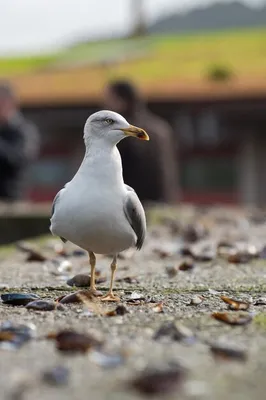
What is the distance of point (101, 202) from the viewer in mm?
2912

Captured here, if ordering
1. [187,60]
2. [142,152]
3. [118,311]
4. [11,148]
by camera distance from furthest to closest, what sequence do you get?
1. [187,60]
2. [11,148]
3. [142,152]
4. [118,311]

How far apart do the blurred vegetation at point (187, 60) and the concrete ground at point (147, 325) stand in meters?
11.2

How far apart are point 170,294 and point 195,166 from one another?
38.4 feet

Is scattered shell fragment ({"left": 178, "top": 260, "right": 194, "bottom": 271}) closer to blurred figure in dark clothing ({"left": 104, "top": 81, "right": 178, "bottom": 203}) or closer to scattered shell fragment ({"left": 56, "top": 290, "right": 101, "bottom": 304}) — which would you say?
scattered shell fragment ({"left": 56, "top": 290, "right": 101, "bottom": 304})

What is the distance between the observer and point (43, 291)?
3.35m

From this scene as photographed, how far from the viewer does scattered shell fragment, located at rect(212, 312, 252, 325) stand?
97.3 inches

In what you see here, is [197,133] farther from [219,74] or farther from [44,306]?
[44,306]

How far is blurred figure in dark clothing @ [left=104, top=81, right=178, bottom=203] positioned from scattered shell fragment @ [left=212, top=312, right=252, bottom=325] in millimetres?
4292

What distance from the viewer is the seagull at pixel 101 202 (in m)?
2.91

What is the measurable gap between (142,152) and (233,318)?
4727 mm

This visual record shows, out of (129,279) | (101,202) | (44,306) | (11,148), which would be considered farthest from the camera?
(11,148)

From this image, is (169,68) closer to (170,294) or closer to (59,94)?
(59,94)

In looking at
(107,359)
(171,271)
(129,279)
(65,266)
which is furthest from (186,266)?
(107,359)

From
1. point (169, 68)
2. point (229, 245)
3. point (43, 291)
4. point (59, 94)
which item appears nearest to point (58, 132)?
point (59, 94)
